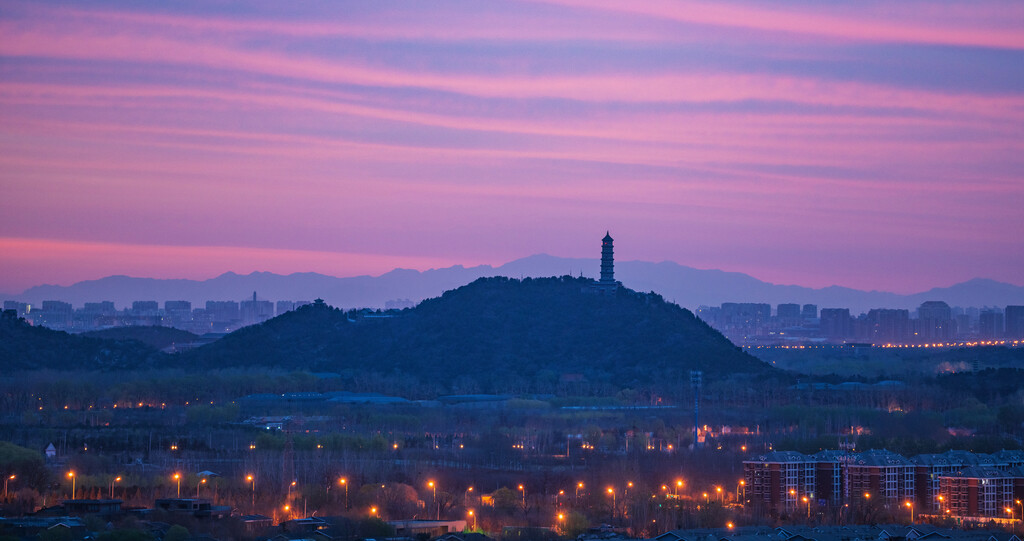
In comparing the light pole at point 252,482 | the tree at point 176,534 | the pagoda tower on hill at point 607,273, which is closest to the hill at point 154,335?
the pagoda tower on hill at point 607,273

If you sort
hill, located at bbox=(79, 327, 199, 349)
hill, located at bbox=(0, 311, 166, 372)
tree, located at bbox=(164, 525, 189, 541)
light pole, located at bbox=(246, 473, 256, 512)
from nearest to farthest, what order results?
tree, located at bbox=(164, 525, 189, 541)
light pole, located at bbox=(246, 473, 256, 512)
hill, located at bbox=(0, 311, 166, 372)
hill, located at bbox=(79, 327, 199, 349)

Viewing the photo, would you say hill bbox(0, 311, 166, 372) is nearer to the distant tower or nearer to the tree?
the distant tower

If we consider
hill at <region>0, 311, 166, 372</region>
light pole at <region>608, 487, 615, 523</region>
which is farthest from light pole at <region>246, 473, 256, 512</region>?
hill at <region>0, 311, 166, 372</region>

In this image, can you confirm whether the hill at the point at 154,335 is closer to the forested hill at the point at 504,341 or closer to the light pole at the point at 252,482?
the forested hill at the point at 504,341

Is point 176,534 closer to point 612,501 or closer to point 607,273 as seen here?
point 612,501

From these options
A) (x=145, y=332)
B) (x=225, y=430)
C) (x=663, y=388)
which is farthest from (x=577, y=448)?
(x=145, y=332)

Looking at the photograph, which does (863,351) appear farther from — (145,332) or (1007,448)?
(1007,448)
